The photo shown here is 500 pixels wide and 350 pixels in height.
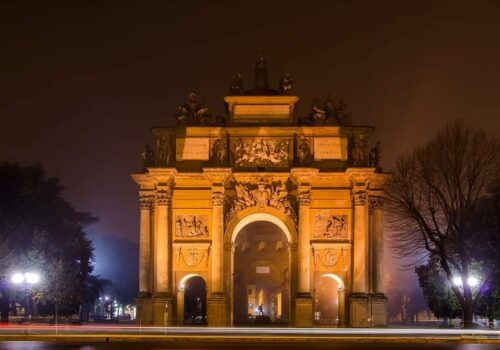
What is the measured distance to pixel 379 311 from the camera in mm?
56500

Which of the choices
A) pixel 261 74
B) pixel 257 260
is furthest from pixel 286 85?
pixel 257 260

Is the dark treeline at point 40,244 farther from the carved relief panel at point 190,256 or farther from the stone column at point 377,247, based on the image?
the stone column at point 377,247

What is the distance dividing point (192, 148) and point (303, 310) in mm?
13162

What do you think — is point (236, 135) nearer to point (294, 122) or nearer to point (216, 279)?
point (294, 122)

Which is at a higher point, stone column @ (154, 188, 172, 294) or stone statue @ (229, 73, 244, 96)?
stone statue @ (229, 73, 244, 96)

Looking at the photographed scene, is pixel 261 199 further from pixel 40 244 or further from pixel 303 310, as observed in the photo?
pixel 40 244

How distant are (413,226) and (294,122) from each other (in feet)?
35.2

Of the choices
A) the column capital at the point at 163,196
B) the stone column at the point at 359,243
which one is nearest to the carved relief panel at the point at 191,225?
the column capital at the point at 163,196

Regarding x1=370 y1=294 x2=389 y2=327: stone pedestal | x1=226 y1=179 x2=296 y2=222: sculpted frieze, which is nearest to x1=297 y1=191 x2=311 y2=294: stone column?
x1=226 y1=179 x2=296 y2=222: sculpted frieze

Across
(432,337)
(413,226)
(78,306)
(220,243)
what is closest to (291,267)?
(220,243)

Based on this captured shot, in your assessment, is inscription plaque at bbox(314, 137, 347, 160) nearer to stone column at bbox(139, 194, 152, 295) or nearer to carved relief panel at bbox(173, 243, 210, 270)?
carved relief panel at bbox(173, 243, 210, 270)

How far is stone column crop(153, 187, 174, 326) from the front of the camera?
56.4 meters

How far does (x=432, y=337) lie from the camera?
131 ft

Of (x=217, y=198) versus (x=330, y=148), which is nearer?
(x=217, y=198)
